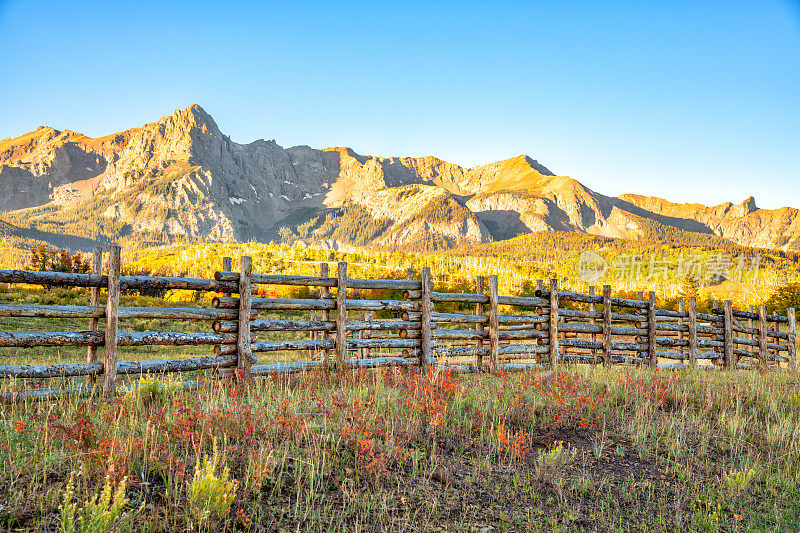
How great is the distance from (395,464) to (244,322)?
4.49 meters

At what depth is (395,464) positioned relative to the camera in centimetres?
440

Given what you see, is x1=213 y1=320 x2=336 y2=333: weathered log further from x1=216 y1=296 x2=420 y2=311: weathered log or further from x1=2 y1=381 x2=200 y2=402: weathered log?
x1=2 y1=381 x2=200 y2=402: weathered log

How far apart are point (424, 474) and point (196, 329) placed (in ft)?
97.8

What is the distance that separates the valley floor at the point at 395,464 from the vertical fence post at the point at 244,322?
1243mm

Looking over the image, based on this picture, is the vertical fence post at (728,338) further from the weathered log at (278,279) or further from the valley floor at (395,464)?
the weathered log at (278,279)

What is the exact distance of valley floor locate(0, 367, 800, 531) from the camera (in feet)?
10.8

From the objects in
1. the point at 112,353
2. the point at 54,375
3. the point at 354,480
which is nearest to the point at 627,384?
the point at 354,480

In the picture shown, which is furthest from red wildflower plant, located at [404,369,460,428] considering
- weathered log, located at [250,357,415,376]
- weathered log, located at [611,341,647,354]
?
weathered log, located at [611,341,647,354]

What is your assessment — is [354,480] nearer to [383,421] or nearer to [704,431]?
[383,421]

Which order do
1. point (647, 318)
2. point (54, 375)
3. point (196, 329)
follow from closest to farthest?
point (54, 375)
point (647, 318)
point (196, 329)

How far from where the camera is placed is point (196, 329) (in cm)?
3066

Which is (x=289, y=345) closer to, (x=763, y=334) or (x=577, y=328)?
(x=577, y=328)

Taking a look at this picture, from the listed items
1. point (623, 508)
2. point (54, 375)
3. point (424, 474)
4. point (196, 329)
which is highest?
point (54, 375)

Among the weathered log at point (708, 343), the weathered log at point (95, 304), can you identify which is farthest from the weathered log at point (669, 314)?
the weathered log at point (95, 304)
